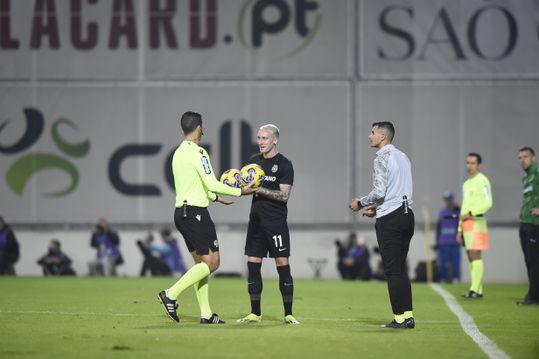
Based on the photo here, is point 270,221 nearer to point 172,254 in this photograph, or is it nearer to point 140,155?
point 172,254

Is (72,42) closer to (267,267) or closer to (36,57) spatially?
(36,57)

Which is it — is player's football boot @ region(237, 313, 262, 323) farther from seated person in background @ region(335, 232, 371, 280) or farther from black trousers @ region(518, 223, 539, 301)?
seated person in background @ region(335, 232, 371, 280)

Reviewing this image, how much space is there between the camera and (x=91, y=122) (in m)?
32.4

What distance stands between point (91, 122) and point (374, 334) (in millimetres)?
21336

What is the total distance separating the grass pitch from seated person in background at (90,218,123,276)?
9.37m

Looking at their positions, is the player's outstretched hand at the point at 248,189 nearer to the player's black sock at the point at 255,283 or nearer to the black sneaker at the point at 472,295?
the player's black sock at the point at 255,283

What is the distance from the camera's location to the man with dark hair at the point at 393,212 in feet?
41.6

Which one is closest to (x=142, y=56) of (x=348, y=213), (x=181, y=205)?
(x=348, y=213)

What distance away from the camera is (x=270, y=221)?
13289 millimetres

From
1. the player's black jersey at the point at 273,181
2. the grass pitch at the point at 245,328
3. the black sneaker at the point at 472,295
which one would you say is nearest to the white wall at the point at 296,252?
the grass pitch at the point at 245,328

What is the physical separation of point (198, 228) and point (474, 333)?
3.04 metres

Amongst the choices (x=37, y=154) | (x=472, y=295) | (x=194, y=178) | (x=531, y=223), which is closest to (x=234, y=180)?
(x=194, y=178)

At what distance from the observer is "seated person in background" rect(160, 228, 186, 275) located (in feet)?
97.2

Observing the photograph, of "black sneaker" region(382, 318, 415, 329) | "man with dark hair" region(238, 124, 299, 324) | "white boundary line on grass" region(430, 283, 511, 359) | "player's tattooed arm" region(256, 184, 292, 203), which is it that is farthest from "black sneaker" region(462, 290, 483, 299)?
"player's tattooed arm" region(256, 184, 292, 203)
